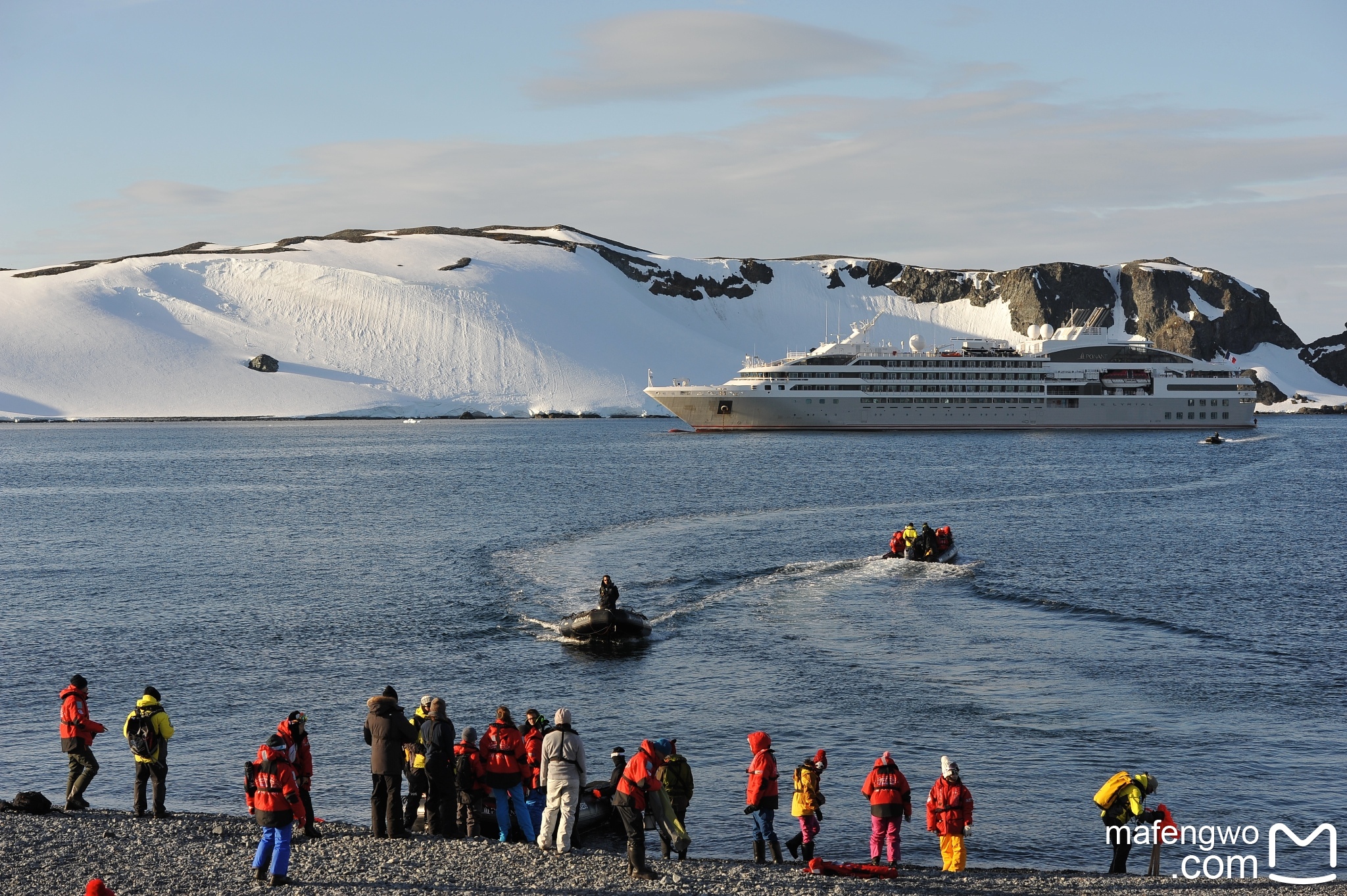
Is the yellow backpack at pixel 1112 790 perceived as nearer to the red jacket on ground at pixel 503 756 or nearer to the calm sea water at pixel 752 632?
the calm sea water at pixel 752 632

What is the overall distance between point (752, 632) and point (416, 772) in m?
15.6

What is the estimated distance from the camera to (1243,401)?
137 meters

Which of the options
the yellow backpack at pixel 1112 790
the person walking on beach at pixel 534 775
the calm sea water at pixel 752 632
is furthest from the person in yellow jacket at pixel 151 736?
the yellow backpack at pixel 1112 790

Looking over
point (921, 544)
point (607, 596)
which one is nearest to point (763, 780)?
point (607, 596)

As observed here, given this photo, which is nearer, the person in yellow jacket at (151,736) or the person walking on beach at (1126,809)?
the person walking on beach at (1126,809)

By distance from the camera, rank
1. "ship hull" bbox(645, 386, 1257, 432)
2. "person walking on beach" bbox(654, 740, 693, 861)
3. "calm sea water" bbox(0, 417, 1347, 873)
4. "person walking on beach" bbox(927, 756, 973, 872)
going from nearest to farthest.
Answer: "person walking on beach" bbox(654, 740, 693, 861)
"person walking on beach" bbox(927, 756, 973, 872)
"calm sea water" bbox(0, 417, 1347, 873)
"ship hull" bbox(645, 386, 1257, 432)

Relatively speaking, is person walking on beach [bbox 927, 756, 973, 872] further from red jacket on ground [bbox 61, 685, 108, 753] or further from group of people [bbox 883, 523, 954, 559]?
group of people [bbox 883, 523, 954, 559]

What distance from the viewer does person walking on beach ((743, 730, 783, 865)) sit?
14.0m

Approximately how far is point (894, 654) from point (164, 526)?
3859 cm

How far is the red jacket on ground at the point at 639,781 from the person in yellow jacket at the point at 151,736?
A: 20.0 feet

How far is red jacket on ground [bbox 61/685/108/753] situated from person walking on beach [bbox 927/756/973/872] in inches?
435

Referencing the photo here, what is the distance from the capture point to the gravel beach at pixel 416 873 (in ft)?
42.5

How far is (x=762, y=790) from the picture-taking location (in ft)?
46.3

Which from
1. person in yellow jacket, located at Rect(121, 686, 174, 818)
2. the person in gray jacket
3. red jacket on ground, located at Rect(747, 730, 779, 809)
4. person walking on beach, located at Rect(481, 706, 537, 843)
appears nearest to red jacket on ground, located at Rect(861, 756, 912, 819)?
red jacket on ground, located at Rect(747, 730, 779, 809)
